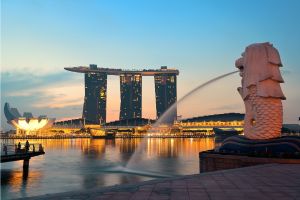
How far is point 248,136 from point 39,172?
23.3 m

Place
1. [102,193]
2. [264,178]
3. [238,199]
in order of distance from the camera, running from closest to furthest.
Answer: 1. [238,199]
2. [102,193]
3. [264,178]

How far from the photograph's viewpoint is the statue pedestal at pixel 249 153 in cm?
2827

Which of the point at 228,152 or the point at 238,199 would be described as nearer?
the point at 238,199

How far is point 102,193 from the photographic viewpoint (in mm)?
13875

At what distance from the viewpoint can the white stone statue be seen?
34.6 meters

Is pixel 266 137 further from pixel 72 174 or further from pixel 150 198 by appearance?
pixel 150 198

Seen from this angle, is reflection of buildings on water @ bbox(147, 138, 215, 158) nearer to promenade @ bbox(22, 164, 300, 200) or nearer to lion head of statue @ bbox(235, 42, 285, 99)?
lion head of statue @ bbox(235, 42, 285, 99)

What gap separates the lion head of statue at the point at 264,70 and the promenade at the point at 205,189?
58.3ft

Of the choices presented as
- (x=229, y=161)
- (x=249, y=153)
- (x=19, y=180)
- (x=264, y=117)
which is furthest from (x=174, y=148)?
(x=229, y=161)

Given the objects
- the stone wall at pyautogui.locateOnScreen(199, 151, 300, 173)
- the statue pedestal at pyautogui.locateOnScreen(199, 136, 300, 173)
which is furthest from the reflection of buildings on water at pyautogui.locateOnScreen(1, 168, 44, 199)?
the statue pedestal at pyautogui.locateOnScreen(199, 136, 300, 173)

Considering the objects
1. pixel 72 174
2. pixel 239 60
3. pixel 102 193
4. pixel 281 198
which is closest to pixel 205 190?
pixel 281 198

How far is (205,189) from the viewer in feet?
47.9

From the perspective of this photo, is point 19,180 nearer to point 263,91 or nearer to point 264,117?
point 264,117

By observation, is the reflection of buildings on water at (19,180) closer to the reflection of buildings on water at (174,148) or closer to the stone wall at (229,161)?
the stone wall at (229,161)
